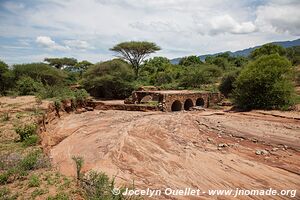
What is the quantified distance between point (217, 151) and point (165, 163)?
2230 mm

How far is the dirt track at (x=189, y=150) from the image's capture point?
7.18 meters

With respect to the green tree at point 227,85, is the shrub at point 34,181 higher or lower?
lower

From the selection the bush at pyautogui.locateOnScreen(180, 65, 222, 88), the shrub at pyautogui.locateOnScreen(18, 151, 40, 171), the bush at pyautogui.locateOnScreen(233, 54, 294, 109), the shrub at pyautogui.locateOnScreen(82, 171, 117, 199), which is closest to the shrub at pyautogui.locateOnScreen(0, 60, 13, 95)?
the bush at pyautogui.locateOnScreen(180, 65, 222, 88)

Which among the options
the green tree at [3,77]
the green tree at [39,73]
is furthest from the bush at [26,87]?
the green tree at [39,73]

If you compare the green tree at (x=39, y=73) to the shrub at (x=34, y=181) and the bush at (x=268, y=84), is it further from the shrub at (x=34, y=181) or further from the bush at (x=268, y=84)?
the shrub at (x=34, y=181)

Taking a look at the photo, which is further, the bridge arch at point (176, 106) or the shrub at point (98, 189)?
the bridge arch at point (176, 106)

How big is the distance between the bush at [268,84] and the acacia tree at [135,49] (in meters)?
17.4

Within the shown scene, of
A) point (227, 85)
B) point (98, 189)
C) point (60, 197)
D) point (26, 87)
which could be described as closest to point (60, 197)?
point (60, 197)

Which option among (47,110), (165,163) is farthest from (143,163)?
(47,110)

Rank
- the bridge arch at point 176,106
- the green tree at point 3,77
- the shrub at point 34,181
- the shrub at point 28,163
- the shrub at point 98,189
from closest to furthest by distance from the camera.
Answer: the shrub at point 98,189 < the shrub at point 34,181 < the shrub at point 28,163 < the bridge arch at point 176,106 < the green tree at point 3,77

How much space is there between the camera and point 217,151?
30.7ft

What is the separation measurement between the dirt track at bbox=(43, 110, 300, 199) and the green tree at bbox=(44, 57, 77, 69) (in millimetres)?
25347

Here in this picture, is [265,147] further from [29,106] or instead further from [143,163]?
[29,106]

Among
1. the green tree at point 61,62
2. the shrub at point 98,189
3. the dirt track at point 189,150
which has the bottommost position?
the dirt track at point 189,150
